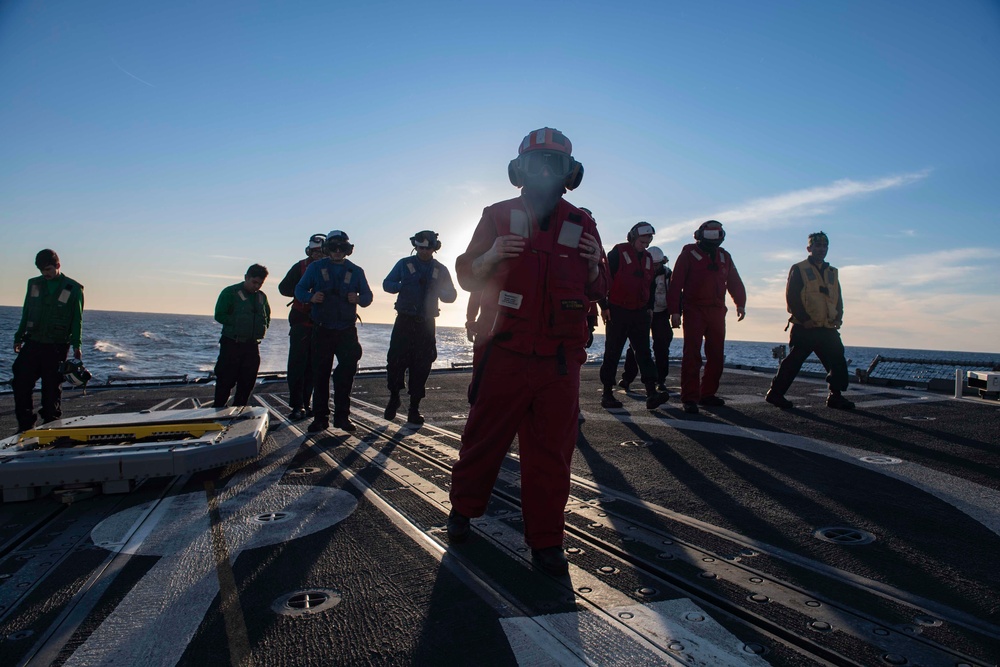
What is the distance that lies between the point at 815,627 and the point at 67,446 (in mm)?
4430

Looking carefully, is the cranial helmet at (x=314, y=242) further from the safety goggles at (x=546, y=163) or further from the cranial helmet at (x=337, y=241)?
the safety goggles at (x=546, y=163)

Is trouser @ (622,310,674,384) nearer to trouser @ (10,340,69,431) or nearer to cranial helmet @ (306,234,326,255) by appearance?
cranial helmet @ (306,234,326,255)

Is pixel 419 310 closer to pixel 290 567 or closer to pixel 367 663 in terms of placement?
pixel 290 567

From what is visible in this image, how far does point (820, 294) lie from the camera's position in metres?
7.23

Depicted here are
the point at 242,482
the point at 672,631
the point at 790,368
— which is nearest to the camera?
the point at 672,631

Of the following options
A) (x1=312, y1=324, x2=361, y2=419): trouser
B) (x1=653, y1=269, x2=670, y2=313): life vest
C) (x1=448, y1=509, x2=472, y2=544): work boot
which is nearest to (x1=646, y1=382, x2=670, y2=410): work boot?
(x1=653, y1=269, x2=670, y2=313): life vest

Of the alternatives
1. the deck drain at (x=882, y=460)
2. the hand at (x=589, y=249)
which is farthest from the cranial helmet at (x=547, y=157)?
the deck drain at (x=882, y=460)

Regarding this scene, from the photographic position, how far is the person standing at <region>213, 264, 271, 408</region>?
267 inches

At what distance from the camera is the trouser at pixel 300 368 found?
23.8 feet

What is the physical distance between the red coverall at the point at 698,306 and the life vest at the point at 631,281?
1.31ft

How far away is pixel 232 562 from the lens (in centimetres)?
238

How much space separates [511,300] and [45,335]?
6286mm

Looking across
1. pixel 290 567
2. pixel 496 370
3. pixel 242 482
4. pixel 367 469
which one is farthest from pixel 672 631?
pixel 242 482

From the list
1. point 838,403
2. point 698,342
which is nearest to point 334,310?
point 698,342
